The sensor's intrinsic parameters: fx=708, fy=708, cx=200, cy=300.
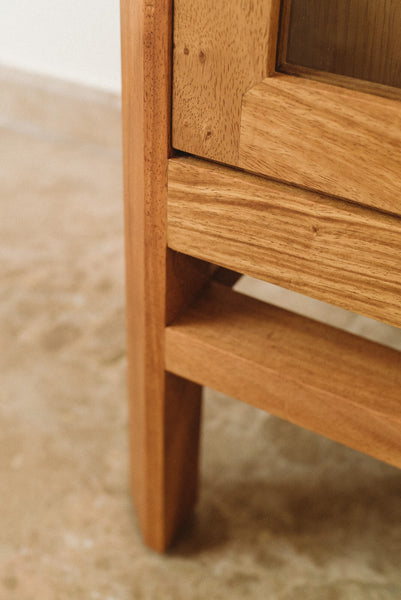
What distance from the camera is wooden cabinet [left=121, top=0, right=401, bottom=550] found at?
1.39 ft

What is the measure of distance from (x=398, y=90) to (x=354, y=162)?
5 cm

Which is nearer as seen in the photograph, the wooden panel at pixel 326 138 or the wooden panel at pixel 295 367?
the wooden panel at pixel 326 138

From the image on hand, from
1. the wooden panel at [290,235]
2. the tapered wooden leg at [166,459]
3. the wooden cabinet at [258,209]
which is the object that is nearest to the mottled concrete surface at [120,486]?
the tapered wooden leg at [166,459]

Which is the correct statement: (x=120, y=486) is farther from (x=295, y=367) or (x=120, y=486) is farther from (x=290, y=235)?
(x=290, y=235)

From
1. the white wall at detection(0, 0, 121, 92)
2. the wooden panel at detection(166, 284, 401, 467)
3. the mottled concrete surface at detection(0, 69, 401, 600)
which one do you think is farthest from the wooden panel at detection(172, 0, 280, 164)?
the white wall at detection(0, 0, 121, 92)

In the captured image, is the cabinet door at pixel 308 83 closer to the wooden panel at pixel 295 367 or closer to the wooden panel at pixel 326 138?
the wooden panel at pixel 326 138

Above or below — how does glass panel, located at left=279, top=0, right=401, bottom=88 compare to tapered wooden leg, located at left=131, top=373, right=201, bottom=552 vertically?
above

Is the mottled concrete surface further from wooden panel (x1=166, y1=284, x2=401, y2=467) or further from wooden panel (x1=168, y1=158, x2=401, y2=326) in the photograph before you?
wooden panel (x1=168, y1=158, x2=401, y2=326)

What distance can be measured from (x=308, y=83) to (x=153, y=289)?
215mm

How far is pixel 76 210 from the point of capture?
1376mm

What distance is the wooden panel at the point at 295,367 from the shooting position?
529 millimetres

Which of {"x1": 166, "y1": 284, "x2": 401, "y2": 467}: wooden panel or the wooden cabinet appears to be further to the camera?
{"x1": 166, "y1": 284, "x2": 401, "y2": 467}: wooden panel

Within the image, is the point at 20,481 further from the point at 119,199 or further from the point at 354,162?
the point at 119,199

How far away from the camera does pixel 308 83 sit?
0.42 meters
